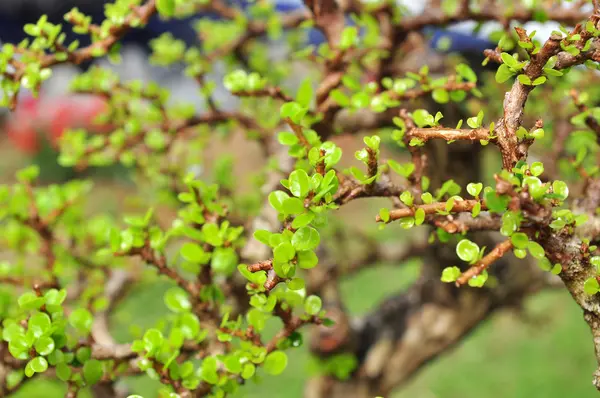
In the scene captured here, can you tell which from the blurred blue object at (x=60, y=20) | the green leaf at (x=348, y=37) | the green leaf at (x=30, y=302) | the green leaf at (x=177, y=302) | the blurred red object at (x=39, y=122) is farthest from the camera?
the blurred blue object at (x=60, y=20)

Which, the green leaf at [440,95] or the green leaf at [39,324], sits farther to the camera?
the green leaf at [440,95]

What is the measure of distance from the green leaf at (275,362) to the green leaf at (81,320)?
1.20ft

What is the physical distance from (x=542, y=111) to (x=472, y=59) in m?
0.45

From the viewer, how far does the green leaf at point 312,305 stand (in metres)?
1.11

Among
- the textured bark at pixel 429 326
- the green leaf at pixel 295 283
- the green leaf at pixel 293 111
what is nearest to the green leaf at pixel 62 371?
the green leaf at pixel 295 283

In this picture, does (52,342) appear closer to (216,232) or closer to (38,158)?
(216,232)

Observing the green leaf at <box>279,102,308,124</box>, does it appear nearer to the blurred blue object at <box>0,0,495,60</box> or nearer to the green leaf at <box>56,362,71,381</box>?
the green leaf at <box>56,362,71,381</box>

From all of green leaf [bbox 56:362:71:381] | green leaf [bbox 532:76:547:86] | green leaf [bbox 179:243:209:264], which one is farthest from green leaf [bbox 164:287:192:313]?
green leaf [bbox 532:76:547:86]

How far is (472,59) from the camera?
2.61m

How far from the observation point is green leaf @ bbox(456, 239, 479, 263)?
2.88 ft

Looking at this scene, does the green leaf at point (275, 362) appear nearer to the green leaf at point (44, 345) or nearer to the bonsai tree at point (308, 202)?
the bonsai tree at point (308, 202)

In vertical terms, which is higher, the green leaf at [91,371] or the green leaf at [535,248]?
the green leaf at [535,248]

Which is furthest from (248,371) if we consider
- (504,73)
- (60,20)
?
(60,20)

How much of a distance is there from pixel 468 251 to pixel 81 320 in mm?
747
